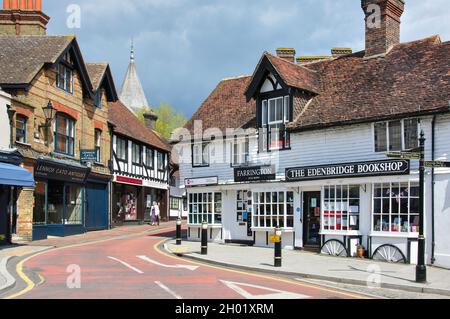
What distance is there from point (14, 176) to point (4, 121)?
2656mm

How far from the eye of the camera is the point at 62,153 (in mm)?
26266

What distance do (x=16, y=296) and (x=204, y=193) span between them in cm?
1494

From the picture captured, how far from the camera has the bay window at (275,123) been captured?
846 inches

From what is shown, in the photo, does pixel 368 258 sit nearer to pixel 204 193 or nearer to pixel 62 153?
pixel 204 193

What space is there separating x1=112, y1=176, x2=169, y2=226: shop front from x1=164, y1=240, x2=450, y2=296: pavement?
47.7 feet

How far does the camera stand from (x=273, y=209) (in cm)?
2175

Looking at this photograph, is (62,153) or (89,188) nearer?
(62,153)

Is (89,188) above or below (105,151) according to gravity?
below

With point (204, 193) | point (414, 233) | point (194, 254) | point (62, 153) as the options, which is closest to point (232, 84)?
point (204, 193)

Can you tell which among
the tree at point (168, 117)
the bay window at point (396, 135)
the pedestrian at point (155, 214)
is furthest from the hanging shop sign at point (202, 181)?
the tree at point (168, 117)

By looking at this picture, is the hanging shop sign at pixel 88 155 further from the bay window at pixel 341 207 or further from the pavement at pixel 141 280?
the bay window at pixel 341 207

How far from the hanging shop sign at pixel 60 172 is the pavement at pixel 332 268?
731 centimetres

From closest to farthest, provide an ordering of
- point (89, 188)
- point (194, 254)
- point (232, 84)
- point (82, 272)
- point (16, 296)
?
point (16, 296) → point (82, 272) → point (194, 254) → point (232, 84) → point (89, 188)

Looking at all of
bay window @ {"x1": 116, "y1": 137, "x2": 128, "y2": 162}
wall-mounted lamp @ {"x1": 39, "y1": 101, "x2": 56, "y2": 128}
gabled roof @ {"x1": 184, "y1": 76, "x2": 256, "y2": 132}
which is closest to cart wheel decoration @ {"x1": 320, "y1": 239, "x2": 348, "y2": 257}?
gabled roof @ {"x1": 184, "y1": 76, "x2": 256, "y2": 132}
